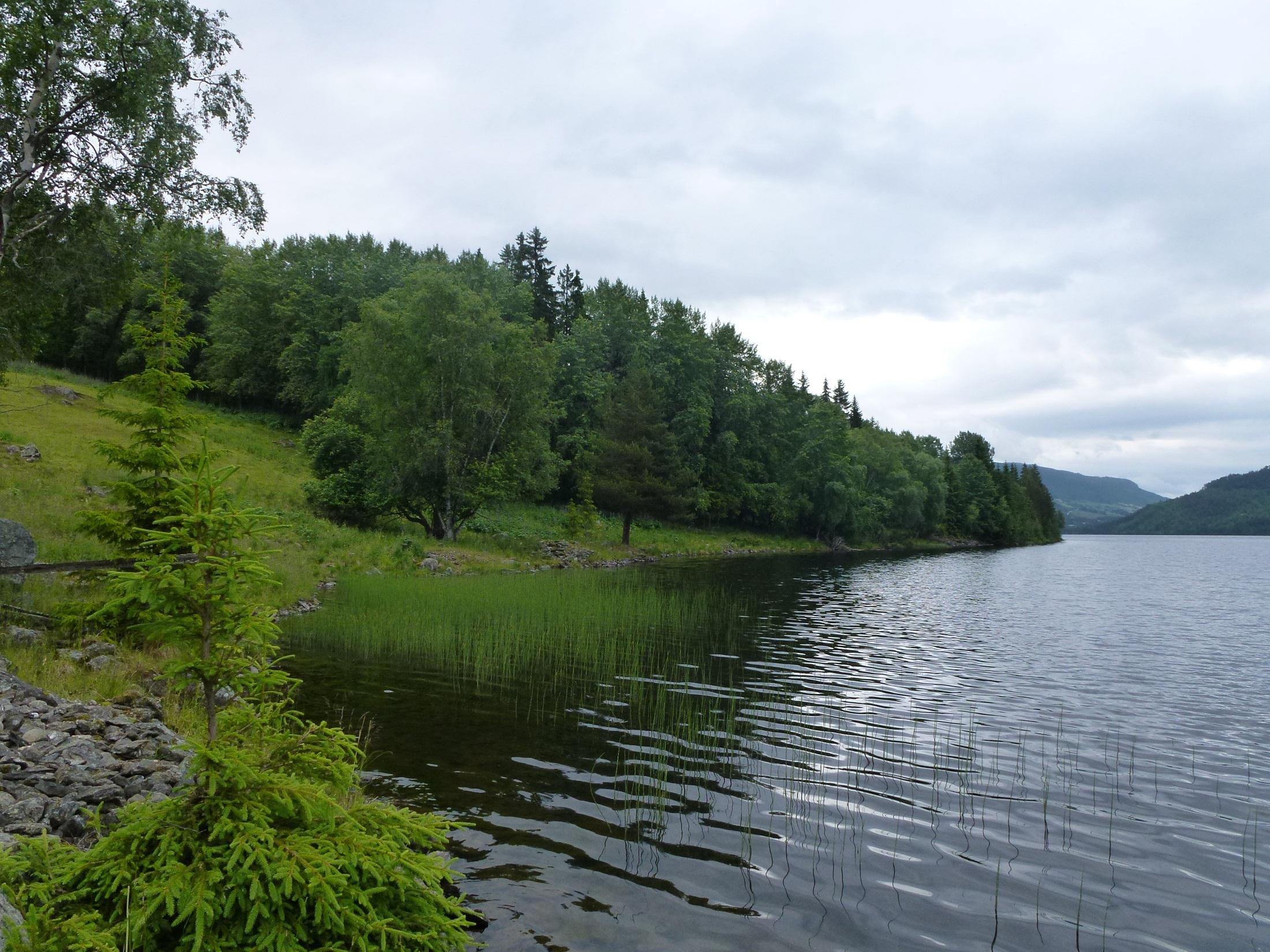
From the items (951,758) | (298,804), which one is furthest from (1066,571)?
(298,804)

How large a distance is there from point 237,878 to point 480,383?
41.7m

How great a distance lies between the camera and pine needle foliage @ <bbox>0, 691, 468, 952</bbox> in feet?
13.4

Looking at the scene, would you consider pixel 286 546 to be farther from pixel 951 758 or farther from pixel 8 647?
pixel 951 758

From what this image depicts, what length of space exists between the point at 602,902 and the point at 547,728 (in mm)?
5292

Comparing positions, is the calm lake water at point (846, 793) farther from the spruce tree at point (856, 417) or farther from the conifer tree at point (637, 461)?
the spruce tree at point (856, 417)

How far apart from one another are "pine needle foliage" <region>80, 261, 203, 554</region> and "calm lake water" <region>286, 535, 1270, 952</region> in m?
4.15

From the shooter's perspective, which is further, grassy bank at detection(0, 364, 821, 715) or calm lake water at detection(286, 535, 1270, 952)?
grassy bank at detection(0, 364, 821, 715)

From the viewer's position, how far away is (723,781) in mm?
10023

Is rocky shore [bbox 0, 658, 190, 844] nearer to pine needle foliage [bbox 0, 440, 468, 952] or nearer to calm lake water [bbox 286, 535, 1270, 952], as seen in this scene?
pine needle foliage [bbox 0, 440, 468, 952]

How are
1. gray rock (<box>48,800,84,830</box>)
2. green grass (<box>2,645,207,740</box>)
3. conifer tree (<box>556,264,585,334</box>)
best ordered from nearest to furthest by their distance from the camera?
gray rock (<box>48,800,84,830</box>)
green grass (<box>2,645,207,740</box>)
conifer tree (<box>556,264,585,334</box>)

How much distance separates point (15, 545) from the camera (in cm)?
1322

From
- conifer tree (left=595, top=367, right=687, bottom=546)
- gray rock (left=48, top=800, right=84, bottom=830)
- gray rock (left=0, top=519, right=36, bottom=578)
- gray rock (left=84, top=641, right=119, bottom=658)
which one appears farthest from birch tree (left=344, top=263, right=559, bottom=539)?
gray rock (left=48, top=800, right=84, bottom=830)

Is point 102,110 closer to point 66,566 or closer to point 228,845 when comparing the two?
point 66,566

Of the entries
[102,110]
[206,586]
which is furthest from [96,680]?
[102,110]
